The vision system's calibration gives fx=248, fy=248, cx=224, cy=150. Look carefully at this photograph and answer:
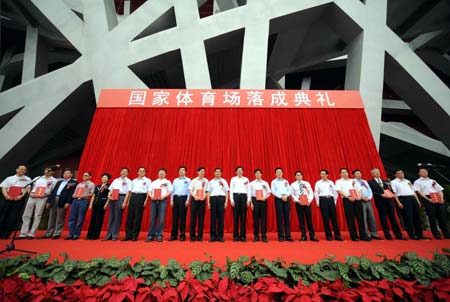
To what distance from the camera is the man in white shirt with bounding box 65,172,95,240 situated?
445 centimetres

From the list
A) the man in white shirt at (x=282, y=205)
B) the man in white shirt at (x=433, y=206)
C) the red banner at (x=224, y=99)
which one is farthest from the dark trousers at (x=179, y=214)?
the man in white shirt at (x=433, y=206)

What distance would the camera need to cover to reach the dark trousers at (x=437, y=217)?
4.39 m

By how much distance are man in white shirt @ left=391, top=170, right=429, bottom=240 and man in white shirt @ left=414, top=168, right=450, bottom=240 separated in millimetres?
205

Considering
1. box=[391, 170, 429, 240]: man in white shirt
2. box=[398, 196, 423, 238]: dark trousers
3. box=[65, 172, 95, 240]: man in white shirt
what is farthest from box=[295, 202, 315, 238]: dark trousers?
box=[65, 172, 95, 240]: man in white shirt

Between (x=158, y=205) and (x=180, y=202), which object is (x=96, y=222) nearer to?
(x=158, y=205)

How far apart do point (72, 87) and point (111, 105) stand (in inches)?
72.4

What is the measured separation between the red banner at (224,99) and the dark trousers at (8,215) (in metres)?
2.80

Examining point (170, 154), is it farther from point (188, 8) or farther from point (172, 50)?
point (188, 8)

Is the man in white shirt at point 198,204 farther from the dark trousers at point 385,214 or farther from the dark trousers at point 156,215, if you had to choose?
the dark trousers at point 385,214

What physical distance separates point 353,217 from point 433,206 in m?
1.68

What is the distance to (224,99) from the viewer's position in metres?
6.34

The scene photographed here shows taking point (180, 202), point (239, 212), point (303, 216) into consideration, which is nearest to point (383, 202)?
point (303, 216)

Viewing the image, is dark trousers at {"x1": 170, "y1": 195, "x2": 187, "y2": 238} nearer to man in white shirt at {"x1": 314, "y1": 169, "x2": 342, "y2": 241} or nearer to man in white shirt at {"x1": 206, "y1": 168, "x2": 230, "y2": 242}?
man in white shirt at {"x1": 206, "y1": 168, "x2": 230, "y2": 242}

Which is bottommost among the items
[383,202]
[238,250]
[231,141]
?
[238,250]
